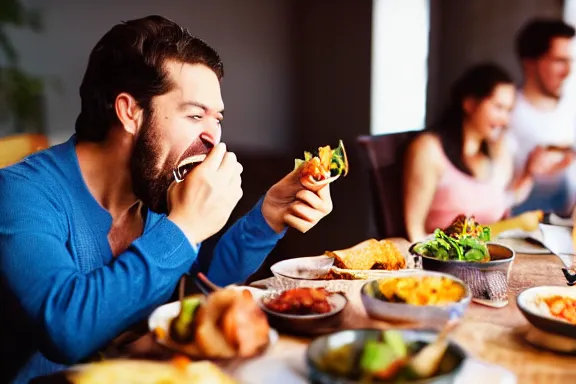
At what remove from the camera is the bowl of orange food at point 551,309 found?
1032 mm

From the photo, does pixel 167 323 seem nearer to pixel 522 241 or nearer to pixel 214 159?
pixel 214 159

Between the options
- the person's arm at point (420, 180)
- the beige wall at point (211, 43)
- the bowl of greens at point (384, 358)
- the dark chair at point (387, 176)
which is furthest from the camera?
the person's arm at point (420, 180)

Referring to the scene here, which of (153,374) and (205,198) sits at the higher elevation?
(205,198)

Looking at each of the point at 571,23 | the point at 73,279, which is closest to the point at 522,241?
the point at 73,279

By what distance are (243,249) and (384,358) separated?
98 cm

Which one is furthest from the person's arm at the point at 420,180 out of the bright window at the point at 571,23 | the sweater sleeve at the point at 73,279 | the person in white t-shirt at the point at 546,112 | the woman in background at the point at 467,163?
the sweater sleeve at the point at 73,279

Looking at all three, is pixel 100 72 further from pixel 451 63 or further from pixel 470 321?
pixel 451 63

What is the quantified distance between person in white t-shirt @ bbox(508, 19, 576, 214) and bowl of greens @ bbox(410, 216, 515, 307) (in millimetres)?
1804

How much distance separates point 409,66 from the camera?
10.3 ft

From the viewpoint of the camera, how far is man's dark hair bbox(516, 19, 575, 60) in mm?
3064

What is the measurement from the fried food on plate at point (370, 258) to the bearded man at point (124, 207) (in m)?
0.14

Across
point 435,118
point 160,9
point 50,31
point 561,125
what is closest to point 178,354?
point 160,9

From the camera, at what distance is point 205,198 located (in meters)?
1.35

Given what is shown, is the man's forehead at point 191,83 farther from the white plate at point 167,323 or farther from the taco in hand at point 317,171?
the white plate at point 167,323
